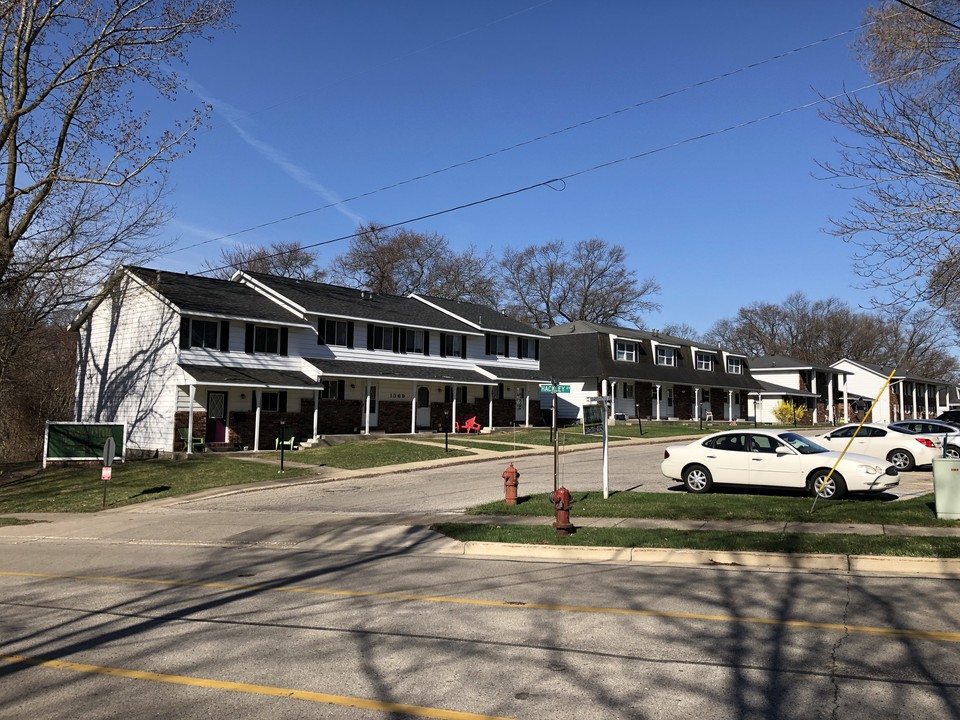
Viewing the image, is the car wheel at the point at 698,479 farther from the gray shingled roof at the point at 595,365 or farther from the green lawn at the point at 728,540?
the gray shingled roof at the point at 595,365

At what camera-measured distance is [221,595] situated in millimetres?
9664

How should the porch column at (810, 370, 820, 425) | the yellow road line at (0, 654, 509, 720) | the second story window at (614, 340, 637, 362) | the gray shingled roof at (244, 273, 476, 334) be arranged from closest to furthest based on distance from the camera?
the yellow road line at (0, 654, 509, 720)
the gray shingled roof at (244, 273, 476, 334)
the second story window at (614, 340, 637, 362)
the porch column at (810, 370, 820, 425)

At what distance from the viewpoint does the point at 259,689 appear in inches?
231

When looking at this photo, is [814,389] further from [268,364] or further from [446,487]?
[446,487]

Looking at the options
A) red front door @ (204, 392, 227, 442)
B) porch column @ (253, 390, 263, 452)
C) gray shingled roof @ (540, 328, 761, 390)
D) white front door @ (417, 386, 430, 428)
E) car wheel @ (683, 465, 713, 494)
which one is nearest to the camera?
car wheel @ (683, 465, 713, 494)

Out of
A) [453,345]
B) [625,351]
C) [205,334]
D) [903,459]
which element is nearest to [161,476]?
[205,334]

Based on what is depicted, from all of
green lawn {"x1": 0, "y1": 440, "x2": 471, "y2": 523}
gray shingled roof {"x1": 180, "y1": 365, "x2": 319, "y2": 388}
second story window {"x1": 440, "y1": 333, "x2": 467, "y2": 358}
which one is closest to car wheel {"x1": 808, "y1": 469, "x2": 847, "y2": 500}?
green lawn {"x1": 0, "y1": 440, "x2": 471, "y2": 523}

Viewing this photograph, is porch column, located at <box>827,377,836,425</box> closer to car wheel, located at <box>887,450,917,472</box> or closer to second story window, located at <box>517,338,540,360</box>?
second story window, located at <box>517,338,540,360</box>

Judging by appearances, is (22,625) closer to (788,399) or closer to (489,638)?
(489,638)

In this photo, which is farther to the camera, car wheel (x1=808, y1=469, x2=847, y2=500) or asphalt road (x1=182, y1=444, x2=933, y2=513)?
asphalt road (x1=182, y1=444, x2=933, y2=513)

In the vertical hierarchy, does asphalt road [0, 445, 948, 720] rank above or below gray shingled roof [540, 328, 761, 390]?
below

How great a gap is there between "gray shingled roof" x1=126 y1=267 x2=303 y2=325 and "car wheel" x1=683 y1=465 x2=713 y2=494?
2298 centimetres

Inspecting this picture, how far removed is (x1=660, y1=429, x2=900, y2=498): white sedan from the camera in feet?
50.1

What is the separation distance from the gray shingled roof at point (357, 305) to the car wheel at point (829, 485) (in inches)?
1065
